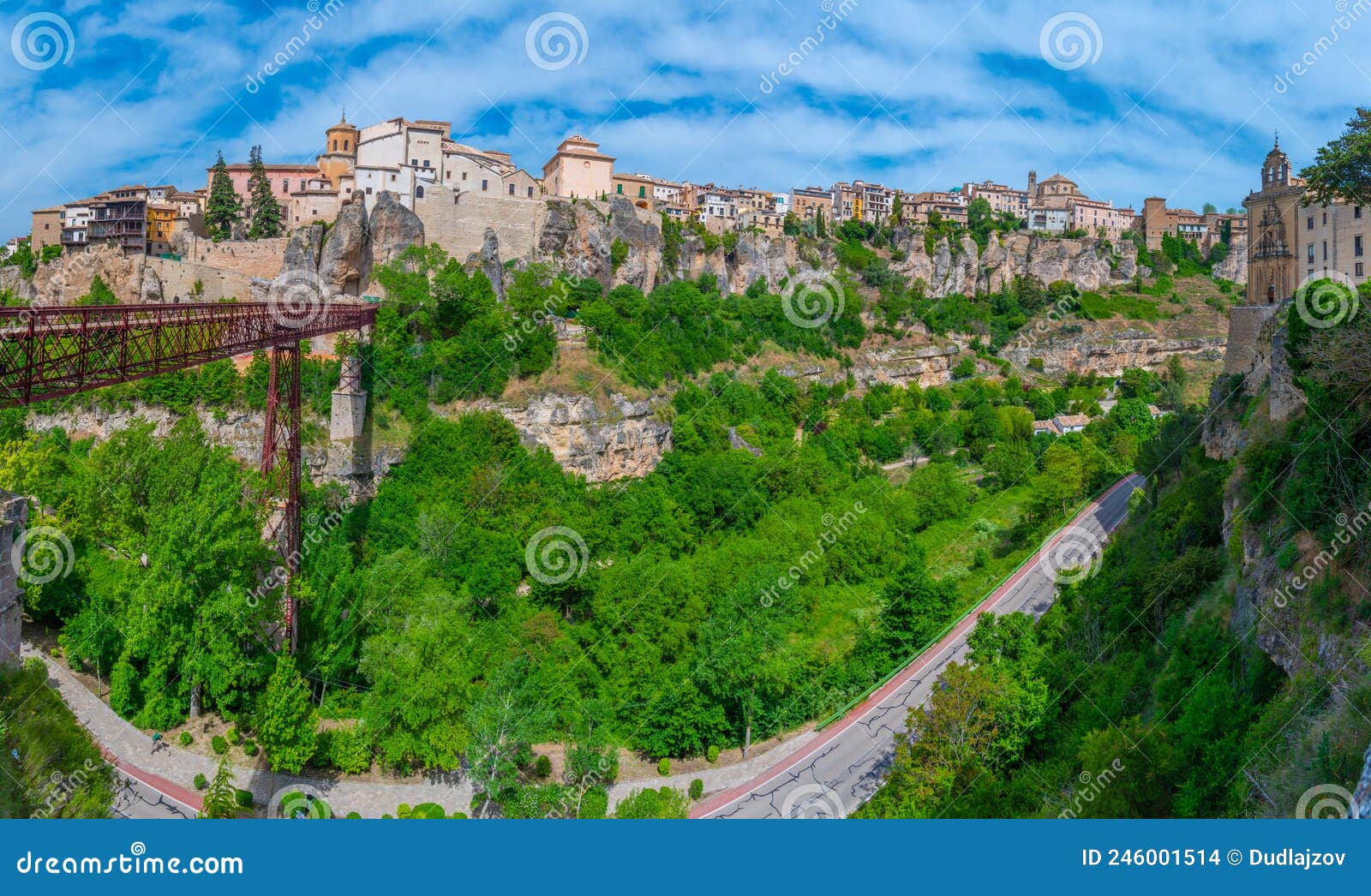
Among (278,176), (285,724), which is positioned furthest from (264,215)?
(285,724)

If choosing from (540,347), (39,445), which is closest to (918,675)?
(540,347)

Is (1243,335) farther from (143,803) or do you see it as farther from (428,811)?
(143,803)

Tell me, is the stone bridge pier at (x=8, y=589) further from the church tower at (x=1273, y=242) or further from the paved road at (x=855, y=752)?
the church tower at (x=1273, y=242)

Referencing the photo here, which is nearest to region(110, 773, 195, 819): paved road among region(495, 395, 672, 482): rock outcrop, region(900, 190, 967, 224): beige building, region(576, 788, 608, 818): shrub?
region(576, 788, 608, 818): shrub

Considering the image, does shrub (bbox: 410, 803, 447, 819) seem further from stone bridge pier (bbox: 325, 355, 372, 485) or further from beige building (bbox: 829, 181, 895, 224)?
beige building (bbox: 829, 181, 895, 224)

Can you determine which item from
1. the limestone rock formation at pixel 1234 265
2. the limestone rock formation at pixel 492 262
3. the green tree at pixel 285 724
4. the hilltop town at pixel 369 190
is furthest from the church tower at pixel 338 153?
the limestone rock formation at pixel 1234 265

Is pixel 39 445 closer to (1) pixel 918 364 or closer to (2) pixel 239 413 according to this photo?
(2) pixel 239 413
